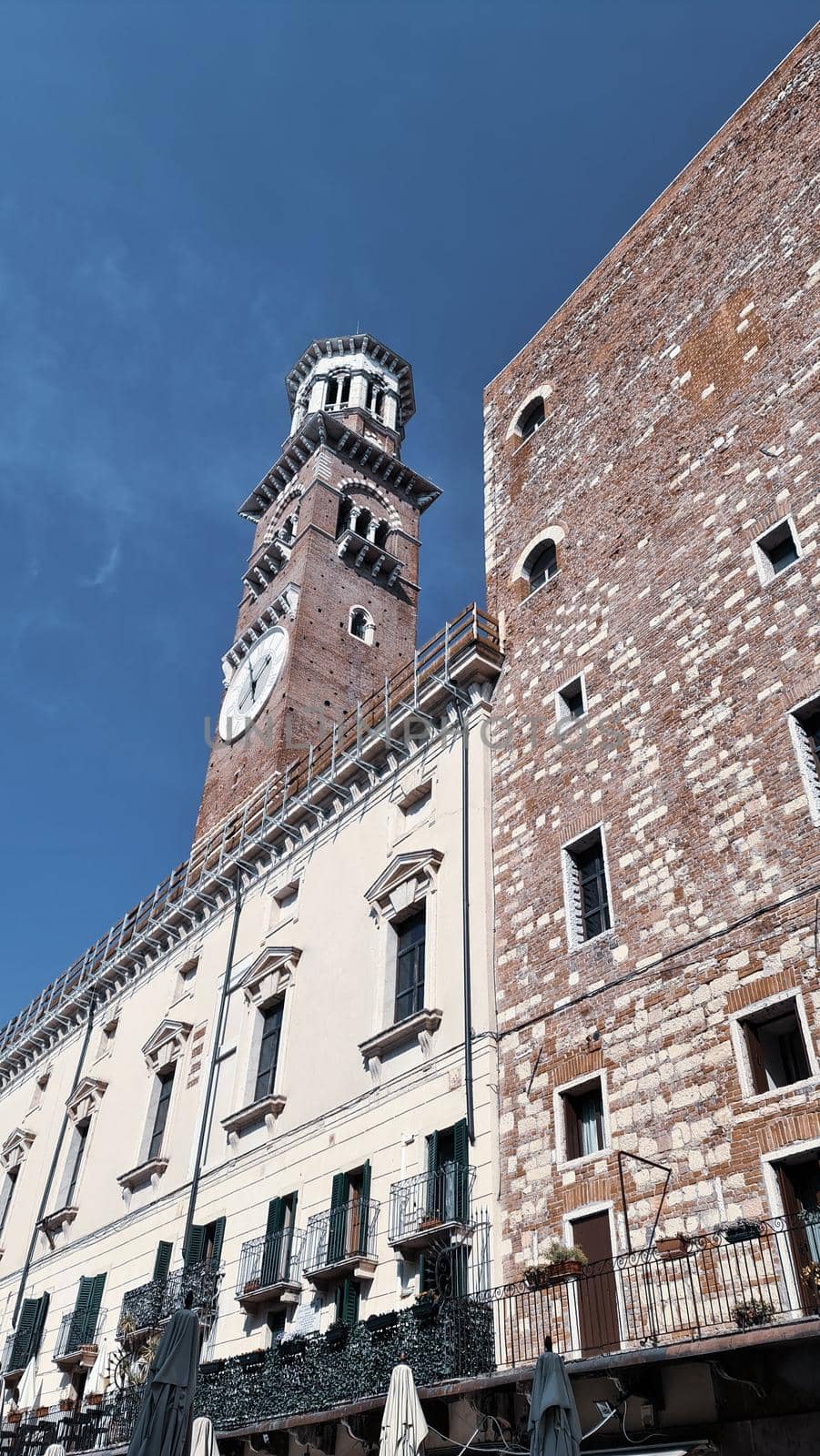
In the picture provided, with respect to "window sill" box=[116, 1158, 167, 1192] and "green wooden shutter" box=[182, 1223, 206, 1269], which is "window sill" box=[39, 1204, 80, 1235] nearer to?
"window sill" box=[116, 1158, 167, 1192]

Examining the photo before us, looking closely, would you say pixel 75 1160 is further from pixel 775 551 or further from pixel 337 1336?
pixel 775 551

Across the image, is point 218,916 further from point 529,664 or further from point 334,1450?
point 334,1450

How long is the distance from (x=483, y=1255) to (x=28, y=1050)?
2430cm

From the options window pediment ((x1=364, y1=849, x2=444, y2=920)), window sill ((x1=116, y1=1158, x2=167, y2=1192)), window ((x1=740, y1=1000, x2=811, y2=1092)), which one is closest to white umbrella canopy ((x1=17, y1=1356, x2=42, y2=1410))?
window sill ((x1=116, y1=1158, x2=167, y2=1192))

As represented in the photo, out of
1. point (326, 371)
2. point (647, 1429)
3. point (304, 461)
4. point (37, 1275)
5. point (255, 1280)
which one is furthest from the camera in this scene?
point (326, 371)

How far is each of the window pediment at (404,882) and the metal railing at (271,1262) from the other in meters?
5.29

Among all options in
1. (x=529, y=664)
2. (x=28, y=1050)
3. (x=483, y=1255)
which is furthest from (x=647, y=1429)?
(x=28, y=1050)

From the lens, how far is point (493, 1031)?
54.5 feet

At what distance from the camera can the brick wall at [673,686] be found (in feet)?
43.5

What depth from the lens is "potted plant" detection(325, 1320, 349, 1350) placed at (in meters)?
15.6

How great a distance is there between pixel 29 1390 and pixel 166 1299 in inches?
225

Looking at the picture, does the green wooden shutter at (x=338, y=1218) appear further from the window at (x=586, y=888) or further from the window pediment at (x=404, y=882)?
the window at (x=586, y=888)

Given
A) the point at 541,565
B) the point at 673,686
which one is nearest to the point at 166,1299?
the point at 673,686

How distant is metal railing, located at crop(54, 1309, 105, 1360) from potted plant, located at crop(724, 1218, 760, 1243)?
52.3ft
